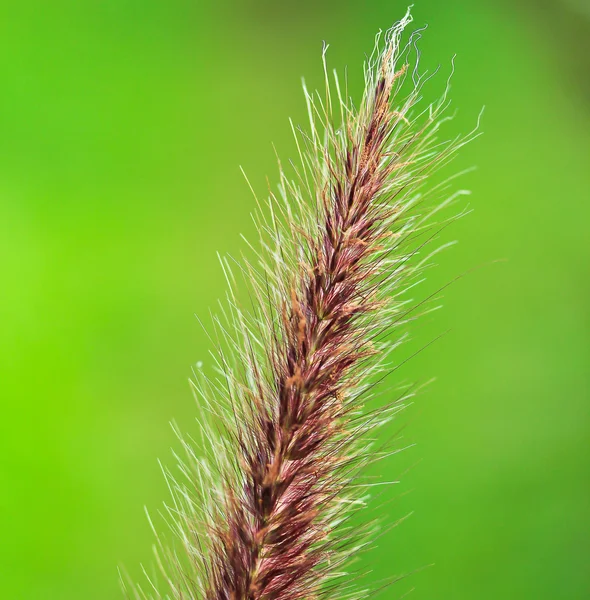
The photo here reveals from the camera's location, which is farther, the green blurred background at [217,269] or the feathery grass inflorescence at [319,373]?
the green blurred background at [217,269]

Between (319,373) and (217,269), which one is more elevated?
(217,269)

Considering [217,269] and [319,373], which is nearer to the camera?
[319,373]

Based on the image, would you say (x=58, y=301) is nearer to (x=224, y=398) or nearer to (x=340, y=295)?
(x=224, y=398)

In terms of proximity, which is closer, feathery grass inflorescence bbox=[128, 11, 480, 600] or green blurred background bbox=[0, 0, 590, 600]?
feathery grass inflorescence bbox=[128, 11, 480, 600]

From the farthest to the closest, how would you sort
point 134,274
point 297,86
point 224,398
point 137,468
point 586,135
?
1. point 586,135
2. point 297,86
3. point 134,274
4. point 137,468
5. point 224,398

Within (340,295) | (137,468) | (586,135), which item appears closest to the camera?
(340,295)

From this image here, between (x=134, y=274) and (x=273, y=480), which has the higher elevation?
(x=134, y=274)

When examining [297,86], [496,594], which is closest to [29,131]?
[297,86]

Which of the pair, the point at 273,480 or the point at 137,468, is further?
the point at 137,468
